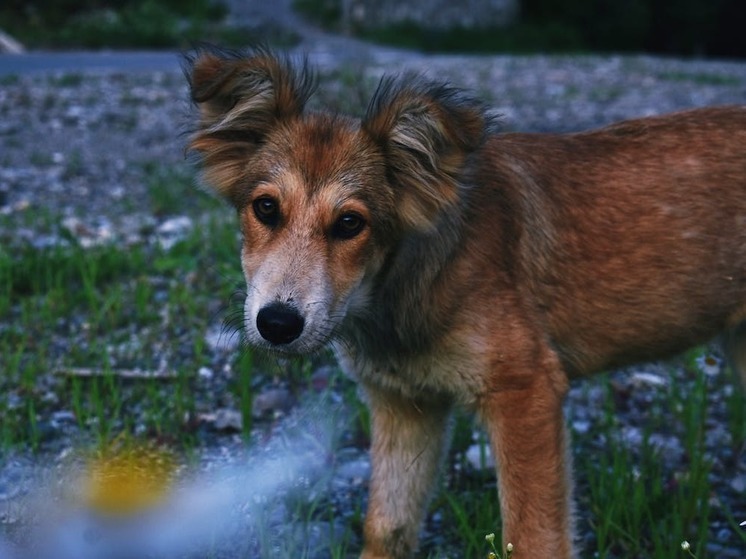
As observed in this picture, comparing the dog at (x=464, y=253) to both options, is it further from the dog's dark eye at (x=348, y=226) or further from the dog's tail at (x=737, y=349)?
the dog's tail at (x=737, y=349)

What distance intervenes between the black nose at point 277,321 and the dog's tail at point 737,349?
189cm

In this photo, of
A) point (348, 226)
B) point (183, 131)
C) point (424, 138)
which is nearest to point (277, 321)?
point (348, 226)

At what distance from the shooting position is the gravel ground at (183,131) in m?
4.42

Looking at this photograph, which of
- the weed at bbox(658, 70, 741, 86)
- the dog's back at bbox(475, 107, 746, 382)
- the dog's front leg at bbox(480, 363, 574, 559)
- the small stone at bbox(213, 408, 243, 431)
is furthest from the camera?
the weed at bbox(658, 70, 741, 86)

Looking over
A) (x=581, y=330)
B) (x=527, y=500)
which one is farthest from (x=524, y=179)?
(x=527, y=500)

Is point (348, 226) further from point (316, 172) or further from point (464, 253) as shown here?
point (464, 253)

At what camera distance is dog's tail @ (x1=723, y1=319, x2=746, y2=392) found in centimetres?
406

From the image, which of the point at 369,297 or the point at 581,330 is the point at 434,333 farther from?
the point at 581,330

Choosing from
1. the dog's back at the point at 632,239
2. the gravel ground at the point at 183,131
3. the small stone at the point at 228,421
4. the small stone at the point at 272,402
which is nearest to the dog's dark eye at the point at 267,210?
the gravel ground at the point at 183,131

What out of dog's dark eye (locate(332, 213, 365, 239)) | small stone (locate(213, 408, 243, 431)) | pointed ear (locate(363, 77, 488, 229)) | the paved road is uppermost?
pointed ear (locate(363, 77, 488, 229))

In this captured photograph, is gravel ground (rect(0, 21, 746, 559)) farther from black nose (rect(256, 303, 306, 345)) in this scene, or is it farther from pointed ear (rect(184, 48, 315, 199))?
black nose (rect(256, 303, 306, 345))

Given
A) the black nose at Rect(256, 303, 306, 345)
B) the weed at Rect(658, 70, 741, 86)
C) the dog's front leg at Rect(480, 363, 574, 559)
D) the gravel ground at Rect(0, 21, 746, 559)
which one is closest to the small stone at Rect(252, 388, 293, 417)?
the gravel ground at Rect(0, 21, 746, 559)

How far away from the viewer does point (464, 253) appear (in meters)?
3.41

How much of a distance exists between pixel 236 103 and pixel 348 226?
1.94 feet
